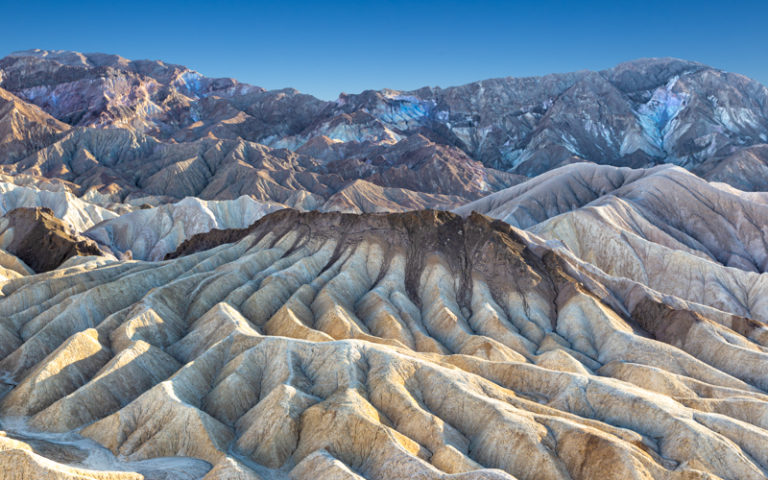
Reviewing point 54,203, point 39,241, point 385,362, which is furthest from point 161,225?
point 385,362

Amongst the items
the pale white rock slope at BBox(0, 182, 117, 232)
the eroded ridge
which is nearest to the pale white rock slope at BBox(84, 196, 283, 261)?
the pale white rock slope at BBox(0, 182, 117, 232)

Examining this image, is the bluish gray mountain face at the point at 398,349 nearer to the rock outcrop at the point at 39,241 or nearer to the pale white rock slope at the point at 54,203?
the rock outcrop at the point at 39,241

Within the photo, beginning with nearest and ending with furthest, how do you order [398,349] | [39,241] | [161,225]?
[398,349] < [39,241] < [161,225]

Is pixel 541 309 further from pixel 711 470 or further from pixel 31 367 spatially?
pixel 31 367

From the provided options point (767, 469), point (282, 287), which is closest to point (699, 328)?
point (767, 469)

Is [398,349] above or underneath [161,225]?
underneath

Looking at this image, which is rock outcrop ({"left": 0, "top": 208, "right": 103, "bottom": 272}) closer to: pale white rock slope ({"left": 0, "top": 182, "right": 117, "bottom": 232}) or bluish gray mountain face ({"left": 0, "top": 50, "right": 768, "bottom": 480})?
bluish gray mountain face ({"left": 0, "top": 50, "right": 768, "bottom": 480})

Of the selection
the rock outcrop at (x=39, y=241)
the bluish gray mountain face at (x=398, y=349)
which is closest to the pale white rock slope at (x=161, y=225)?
the bluish gray mountain face at (x=398, y=349)

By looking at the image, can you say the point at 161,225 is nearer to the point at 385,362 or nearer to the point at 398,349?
the point at 398,349
